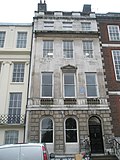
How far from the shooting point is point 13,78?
18.5 meters

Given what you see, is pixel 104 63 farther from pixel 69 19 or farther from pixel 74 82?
pixel 69 19

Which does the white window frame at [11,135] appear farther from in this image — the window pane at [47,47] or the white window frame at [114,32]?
the white window frame at [114,32]

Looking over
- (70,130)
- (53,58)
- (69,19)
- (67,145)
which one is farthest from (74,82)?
(69,19)

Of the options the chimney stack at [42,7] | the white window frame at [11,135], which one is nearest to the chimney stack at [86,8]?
the chimney stack at [42,7]

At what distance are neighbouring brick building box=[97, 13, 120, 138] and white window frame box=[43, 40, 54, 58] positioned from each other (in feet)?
17.4

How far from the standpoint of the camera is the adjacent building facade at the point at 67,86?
1481cm

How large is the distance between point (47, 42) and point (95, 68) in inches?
224

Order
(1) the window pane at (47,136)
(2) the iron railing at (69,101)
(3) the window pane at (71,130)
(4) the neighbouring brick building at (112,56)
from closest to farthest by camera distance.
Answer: (1) the window pane at (47,136), (3) the window pane at (71,130), (2) the iron railing at (69,101), (4) the neighbouring brick building at (112,56)

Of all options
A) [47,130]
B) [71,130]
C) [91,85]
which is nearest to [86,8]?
[91,85]

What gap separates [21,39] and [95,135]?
1290 cm

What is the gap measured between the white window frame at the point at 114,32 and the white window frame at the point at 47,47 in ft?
20.9

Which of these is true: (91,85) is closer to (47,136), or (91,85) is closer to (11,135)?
(47,136)

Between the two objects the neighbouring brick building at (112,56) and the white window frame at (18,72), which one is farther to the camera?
the white window frame at (18,72)

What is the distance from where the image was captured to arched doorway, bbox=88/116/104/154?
48.6 feet
